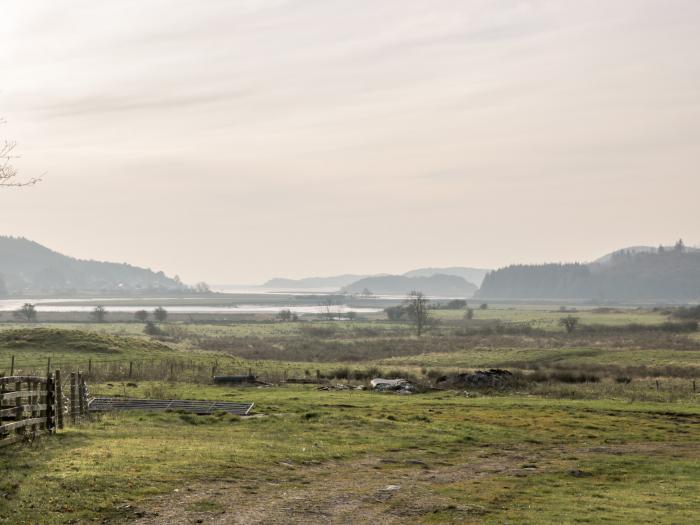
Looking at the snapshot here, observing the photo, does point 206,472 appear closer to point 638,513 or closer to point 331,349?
point 638,513

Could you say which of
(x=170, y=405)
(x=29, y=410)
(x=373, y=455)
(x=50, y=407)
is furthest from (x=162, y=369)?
(x=29, y=410)

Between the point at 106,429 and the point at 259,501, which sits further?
the point at 106,429

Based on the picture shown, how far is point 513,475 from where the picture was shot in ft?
97.2

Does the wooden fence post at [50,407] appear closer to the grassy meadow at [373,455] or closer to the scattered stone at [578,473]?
the grassy meadow at [373,455]

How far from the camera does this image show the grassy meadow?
2233 centimetres

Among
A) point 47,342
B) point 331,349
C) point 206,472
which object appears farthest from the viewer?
point 331,349

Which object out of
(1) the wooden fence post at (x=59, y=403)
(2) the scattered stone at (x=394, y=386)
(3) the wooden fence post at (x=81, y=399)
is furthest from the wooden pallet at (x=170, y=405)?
(2) the scattered stone at (x=394, y=386)

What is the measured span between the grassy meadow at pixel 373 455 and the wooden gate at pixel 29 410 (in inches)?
29.9

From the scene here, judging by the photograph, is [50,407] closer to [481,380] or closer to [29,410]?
[29,410]

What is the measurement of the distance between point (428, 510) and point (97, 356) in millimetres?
73652

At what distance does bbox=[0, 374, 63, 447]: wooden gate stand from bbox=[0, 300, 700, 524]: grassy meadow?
2.49 ft

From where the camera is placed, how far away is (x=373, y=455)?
109 ft

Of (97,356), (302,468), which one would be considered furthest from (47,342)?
(302,468)

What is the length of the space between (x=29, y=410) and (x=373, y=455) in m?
14.4
